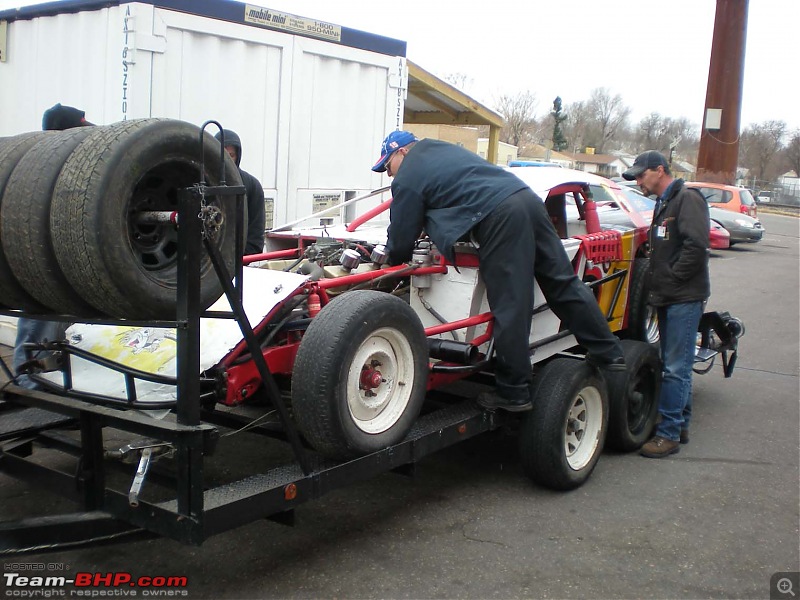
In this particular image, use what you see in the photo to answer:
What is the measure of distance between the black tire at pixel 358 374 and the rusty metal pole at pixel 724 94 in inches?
1026

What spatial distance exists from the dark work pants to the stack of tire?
1557 mm

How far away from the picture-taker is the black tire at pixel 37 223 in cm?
287

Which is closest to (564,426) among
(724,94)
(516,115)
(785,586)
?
(785,586)

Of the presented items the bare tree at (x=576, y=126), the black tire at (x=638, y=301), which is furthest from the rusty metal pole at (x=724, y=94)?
the bare tree at (x=576, y=126)

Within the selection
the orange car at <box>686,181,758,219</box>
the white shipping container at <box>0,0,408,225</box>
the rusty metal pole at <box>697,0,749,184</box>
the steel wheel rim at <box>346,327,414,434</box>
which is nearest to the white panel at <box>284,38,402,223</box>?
the white shipping container at <box>0,0,408,225</box>

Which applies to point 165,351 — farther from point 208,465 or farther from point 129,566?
point 208,465

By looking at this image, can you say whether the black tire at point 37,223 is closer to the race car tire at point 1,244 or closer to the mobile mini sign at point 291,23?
the race car tire at point 1,244

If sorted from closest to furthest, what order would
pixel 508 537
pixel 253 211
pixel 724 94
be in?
pixel 508 537 < pixel 253 211 < pixel 724 94

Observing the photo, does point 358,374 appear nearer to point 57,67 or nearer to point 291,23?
point 291,23

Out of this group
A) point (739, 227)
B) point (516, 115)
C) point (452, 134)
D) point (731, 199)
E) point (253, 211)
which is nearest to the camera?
point (253, 211)

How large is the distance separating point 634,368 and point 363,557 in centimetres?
236

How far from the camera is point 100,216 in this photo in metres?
2.76

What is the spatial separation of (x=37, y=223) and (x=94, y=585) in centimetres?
170

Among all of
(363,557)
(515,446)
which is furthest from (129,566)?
(515,446)
